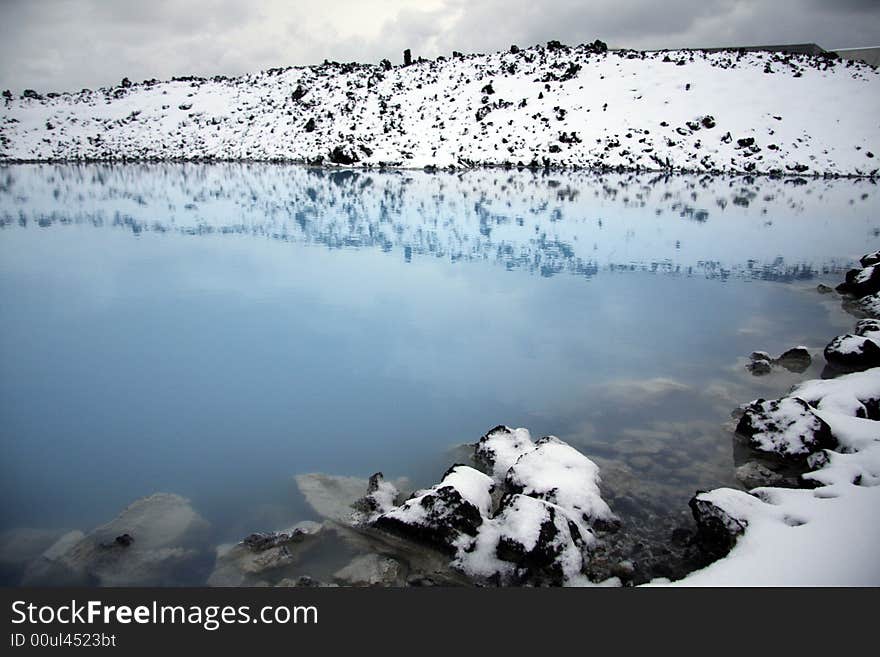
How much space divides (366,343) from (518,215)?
16667 mm

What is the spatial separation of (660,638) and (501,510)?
79.3 inches

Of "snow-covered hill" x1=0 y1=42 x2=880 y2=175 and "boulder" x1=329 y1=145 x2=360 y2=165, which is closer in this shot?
"snow-covered hill" x1=0 y1=42 x2=880 y2=175

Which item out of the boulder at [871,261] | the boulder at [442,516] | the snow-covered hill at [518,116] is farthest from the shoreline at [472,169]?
the boulder at [442,516]

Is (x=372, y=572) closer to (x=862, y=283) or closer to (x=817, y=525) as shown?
(x=817, y=525)

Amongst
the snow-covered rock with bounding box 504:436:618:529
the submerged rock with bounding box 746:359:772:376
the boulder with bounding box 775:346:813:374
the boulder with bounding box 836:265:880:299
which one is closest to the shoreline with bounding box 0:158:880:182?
the boulder with bounding box 836:265:880:299

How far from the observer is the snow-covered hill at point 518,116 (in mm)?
50750

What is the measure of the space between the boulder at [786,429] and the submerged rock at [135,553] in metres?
6.68

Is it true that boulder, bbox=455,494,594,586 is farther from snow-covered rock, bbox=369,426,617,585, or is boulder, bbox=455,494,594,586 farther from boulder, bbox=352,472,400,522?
boulder, bbox=352,472,400,522

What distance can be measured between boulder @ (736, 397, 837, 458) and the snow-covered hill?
158 ft

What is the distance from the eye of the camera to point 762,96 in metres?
56.0

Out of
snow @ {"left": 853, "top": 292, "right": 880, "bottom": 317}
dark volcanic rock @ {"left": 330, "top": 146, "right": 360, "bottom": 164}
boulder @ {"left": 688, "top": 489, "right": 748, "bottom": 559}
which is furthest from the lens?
dark volcanic rock @ {"left": 330, "top": 146, "right": 360, "bottom": 164}

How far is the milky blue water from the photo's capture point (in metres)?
6.69

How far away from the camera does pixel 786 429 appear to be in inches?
270

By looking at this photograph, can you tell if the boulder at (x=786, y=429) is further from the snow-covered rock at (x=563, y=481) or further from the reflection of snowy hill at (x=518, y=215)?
the reflection of snowy hill at (x=518, y=215)
